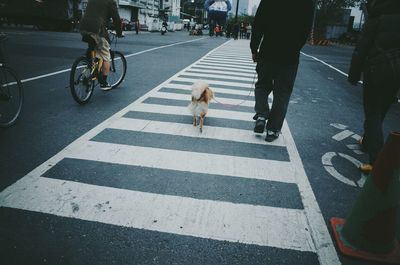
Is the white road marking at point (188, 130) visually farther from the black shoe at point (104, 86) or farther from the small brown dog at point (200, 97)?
the black shoe at point (104, 86)

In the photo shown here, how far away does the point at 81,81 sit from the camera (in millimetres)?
6527

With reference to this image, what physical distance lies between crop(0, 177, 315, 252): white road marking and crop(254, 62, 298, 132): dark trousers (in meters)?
2.20

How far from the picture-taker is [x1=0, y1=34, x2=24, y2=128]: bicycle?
16.2 feet

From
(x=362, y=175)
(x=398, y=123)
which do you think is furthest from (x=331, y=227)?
(x=398, y=123)

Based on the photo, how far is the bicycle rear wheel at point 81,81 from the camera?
6273 millimetres

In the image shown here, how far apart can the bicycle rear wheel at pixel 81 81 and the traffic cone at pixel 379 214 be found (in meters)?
5.23

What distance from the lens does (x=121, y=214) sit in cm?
307

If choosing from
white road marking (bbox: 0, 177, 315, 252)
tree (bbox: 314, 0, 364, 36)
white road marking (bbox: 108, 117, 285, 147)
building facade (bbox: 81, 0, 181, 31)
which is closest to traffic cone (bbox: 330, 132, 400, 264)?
white road marking (bbox: 0, 177, 315, 252)

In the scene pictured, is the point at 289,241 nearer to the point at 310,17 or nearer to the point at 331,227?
the point at 331,227

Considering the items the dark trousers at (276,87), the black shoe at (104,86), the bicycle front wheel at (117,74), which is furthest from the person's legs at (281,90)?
the bicycle front wheel at (117,74)

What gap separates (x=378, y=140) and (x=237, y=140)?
6.39ft

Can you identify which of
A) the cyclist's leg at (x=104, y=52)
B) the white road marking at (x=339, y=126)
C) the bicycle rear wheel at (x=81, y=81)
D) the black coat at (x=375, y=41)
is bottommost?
the white road marking at (x=339, y=126)

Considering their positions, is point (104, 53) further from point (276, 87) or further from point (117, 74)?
point (276, 87)

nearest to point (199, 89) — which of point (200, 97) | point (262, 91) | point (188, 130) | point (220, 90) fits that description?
point (200, 97)
